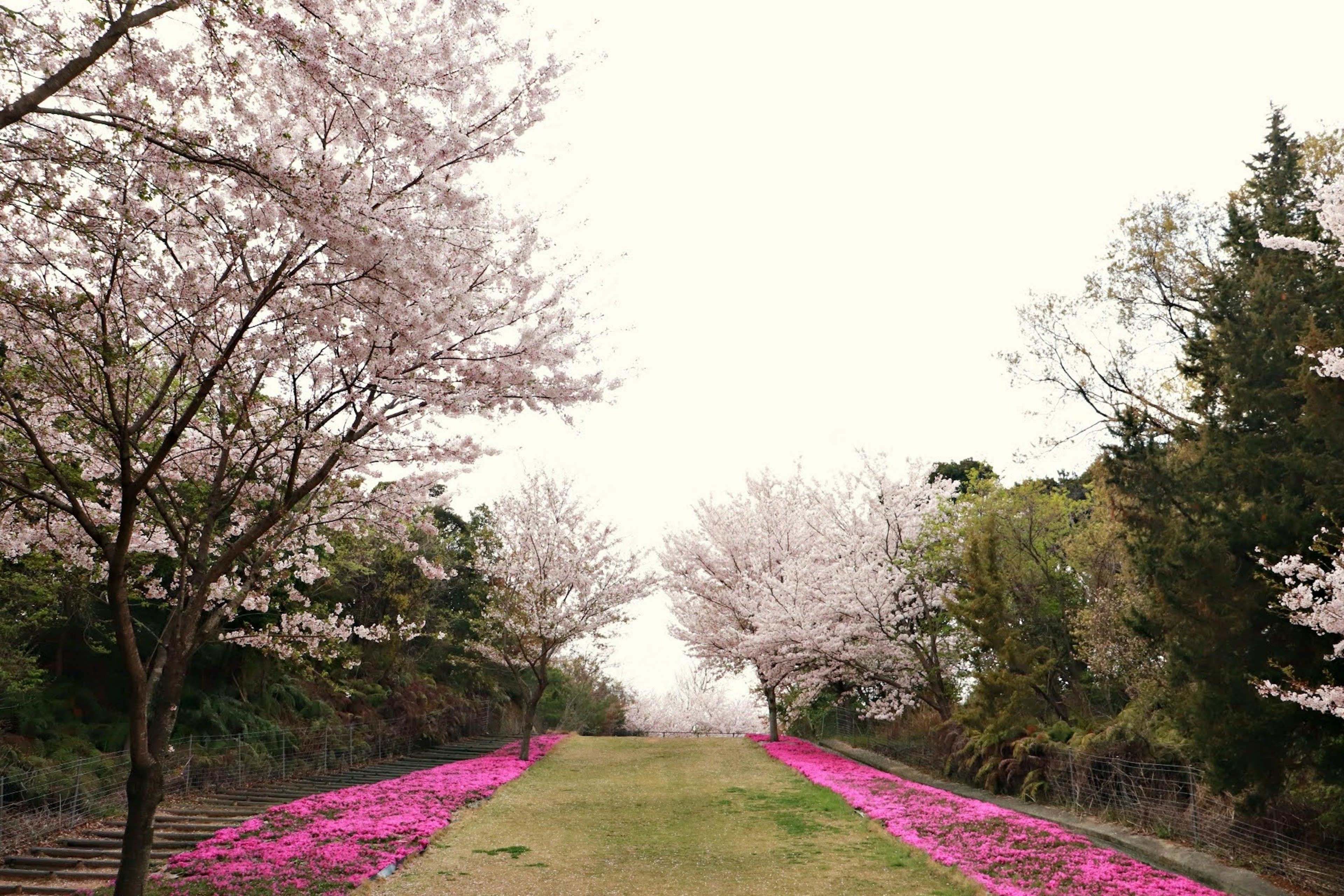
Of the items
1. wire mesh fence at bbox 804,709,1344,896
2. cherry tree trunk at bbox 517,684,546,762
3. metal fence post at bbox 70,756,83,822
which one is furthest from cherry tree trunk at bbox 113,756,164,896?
cherry tree trunk at bbox 517,684,546,762

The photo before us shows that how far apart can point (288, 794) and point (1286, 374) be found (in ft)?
56.8

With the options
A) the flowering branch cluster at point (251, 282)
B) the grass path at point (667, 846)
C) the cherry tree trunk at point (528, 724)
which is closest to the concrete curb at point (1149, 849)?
the grass path at point (667, 846)

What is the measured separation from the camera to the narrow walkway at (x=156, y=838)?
905 cm

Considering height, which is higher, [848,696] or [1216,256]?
[1216,256]

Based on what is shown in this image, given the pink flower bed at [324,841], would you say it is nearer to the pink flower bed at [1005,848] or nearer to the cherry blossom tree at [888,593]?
the pink flower bed at [1005,848]

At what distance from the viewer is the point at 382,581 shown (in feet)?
82.1

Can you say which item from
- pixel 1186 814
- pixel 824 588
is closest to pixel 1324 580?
pixel 1186 814

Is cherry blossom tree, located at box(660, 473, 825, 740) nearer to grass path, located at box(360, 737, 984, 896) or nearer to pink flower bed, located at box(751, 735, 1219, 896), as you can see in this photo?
grass path, located at box(360, 737, 984, 896)

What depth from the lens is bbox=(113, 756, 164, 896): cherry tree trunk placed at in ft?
21.9

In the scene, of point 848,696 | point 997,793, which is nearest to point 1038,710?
point 997,793

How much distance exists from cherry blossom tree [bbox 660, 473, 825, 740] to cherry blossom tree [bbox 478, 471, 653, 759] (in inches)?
162

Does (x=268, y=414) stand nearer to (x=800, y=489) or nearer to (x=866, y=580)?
(x=866, y=580)

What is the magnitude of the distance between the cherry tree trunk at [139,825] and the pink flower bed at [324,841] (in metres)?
1.88

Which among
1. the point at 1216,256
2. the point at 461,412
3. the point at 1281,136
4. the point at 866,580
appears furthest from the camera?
the point at 866,580
